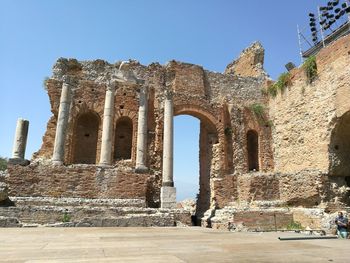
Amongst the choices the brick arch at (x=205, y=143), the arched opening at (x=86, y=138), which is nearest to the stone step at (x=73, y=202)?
the arched opening at (x=86, y=138)

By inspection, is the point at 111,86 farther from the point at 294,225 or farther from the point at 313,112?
the point at 294,225

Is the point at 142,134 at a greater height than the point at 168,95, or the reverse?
the point at 168,95

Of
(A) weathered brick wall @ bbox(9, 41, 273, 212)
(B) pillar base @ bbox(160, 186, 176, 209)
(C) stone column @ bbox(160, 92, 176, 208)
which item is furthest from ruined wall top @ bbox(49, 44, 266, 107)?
(B) pillar base @ bbox(160, 186, 176, 209)

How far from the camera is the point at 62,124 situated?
1775cm

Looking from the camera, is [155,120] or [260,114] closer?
[155,120]

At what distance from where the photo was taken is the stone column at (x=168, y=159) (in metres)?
16.6

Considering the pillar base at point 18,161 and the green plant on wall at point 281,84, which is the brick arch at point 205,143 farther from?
the pillar base at point 18,161

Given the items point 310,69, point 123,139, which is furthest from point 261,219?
point 123,139

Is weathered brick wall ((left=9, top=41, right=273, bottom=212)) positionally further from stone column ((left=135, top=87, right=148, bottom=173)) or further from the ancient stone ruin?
stone column ((left=135, top=87, right=148, bottom=173))

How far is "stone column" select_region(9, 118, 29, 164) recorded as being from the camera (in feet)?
52.6

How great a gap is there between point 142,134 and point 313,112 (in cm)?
902

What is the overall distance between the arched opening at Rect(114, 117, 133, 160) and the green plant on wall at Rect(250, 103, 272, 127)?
7769 millimetres

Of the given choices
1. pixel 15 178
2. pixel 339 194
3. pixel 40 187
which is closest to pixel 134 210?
pixel 40 187

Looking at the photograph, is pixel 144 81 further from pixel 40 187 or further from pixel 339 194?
pixel 339 194
